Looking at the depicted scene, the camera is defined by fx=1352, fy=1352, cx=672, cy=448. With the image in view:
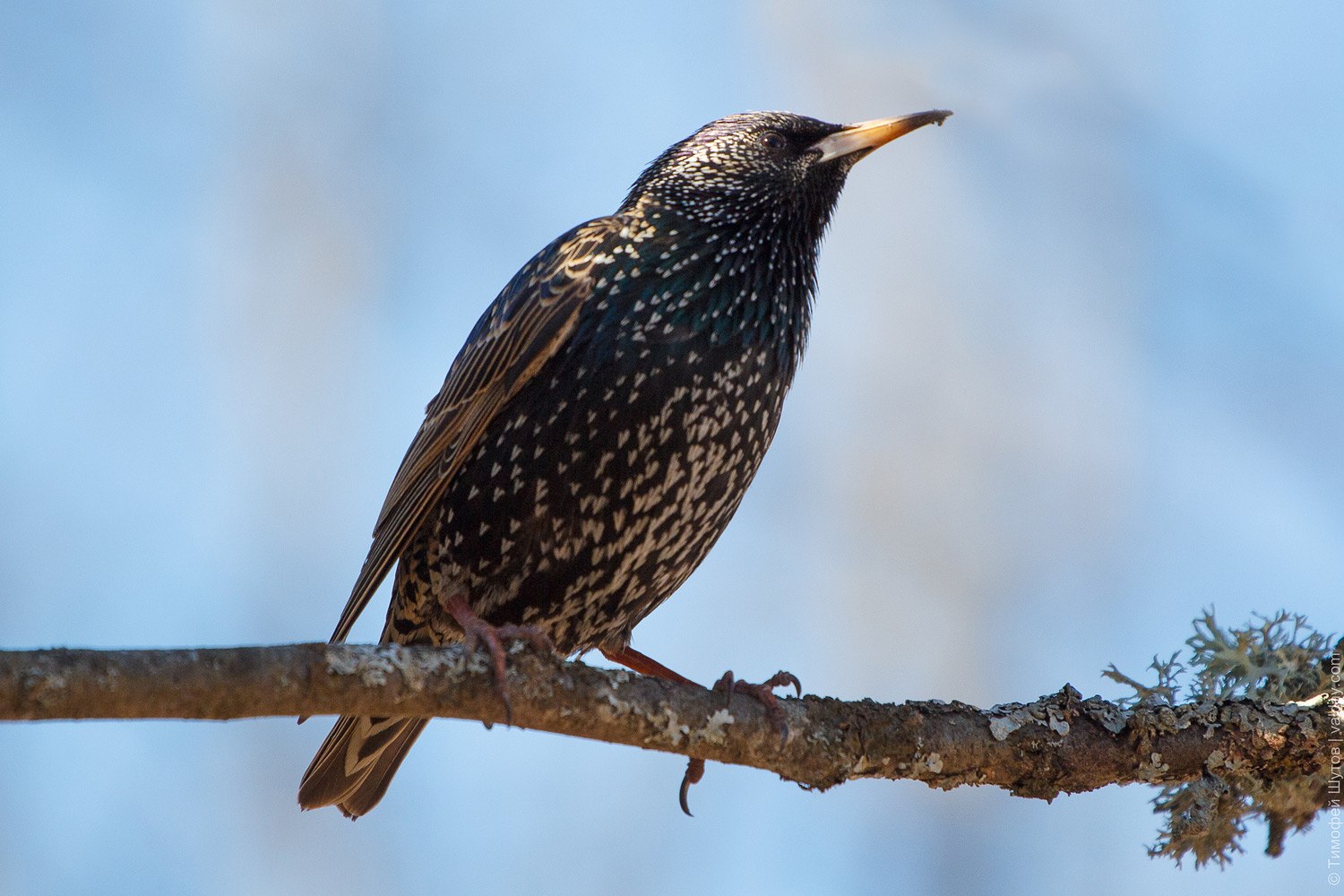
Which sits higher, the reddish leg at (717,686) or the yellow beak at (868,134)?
the yellow beak at (868,134)

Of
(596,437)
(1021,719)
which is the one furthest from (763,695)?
(596,437)

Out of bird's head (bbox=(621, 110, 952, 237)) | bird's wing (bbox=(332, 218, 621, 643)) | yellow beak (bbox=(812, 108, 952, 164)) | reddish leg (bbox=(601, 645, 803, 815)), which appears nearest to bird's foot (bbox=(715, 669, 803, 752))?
reddish leg (bbox=(601, 645, 803, 815))

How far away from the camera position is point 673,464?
353 cm

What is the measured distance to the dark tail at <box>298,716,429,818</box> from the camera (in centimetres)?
387

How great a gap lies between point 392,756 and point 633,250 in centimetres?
165

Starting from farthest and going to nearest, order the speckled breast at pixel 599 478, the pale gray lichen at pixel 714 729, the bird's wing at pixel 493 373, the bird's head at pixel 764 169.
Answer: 1. the bird's head at pixel 764 169
2. the bird's wing at pixel 493 373
3. the speckled breast at pixel 599 478
4. the pale gray lichen at pixel 714 729

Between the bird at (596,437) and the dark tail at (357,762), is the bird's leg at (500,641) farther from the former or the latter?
the dark tail at (357,762)

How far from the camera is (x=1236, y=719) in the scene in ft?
9.67

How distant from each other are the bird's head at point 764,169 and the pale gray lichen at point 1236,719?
5.65ft

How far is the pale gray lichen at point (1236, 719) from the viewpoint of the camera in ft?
9.66

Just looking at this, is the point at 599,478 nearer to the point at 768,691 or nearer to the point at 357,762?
the point at 768,691

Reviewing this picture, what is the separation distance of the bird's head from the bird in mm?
12

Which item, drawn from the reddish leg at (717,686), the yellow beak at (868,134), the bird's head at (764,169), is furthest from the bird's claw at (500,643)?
the yellow beak at (868,134)

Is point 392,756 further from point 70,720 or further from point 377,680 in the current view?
point 70,720
